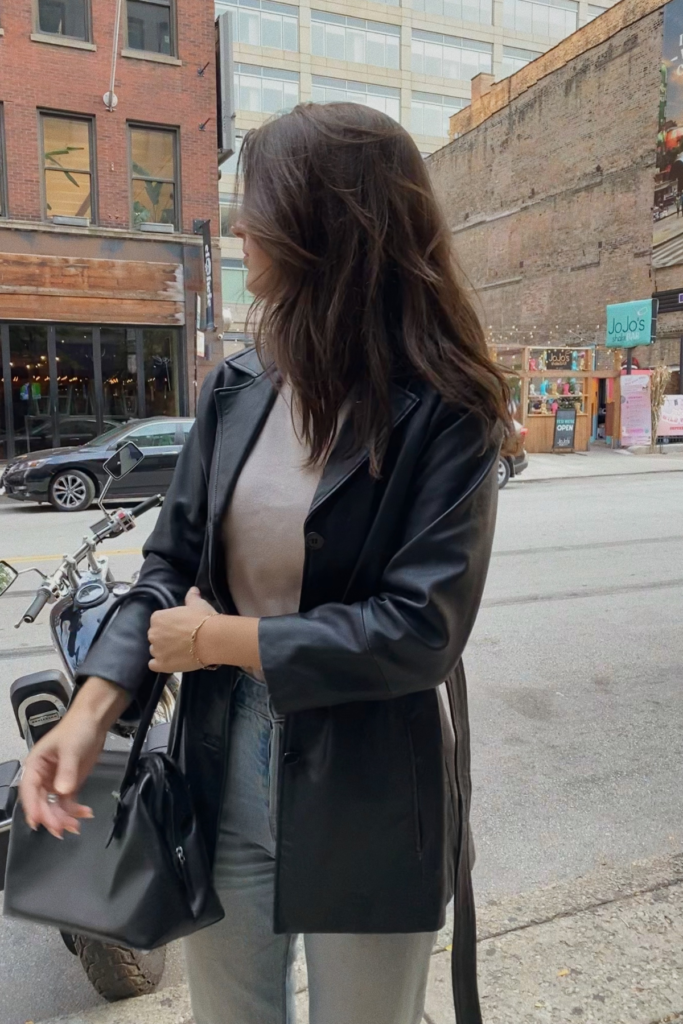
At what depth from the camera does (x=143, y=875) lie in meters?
1.26

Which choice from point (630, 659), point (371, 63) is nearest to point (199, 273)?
point (630, 659)

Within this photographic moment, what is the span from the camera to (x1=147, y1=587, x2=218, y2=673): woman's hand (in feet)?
4.13

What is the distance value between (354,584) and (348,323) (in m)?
0.40

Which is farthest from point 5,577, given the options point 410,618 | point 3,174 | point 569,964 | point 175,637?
point 3,174

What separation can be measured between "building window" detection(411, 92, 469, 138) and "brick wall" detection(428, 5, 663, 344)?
37.4 feet

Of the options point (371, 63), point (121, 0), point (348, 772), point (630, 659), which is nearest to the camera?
point (348, 772)

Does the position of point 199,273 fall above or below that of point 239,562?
above

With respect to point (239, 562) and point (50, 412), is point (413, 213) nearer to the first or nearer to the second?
A: point (239, 562)

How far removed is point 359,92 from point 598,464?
3417cm

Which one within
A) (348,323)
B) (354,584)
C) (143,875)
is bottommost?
(143,875)

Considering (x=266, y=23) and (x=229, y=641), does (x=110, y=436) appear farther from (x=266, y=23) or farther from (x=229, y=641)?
(x=266, y=23)

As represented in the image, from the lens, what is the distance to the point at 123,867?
1.27 meters

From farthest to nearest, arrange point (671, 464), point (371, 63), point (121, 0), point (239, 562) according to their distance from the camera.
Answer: point (371, 63) → point (671, 464) → point (121, 0) → point (239, 562)

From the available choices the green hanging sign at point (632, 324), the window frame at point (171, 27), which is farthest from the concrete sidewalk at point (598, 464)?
the window frame at point (171, 27)
